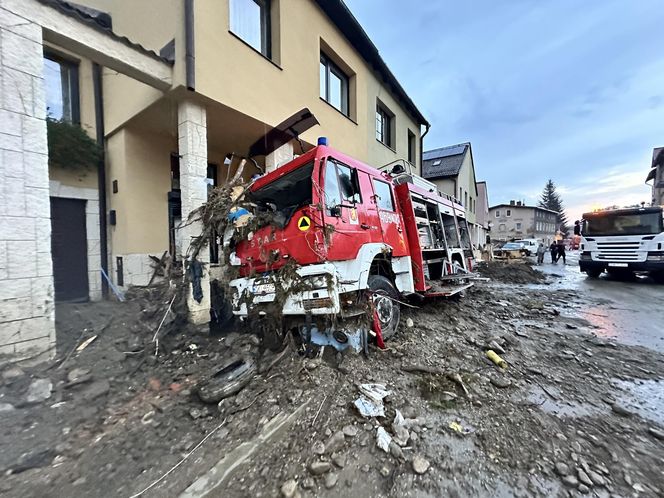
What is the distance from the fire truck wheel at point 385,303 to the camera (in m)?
4.29

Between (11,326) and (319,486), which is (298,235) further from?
(11,326)

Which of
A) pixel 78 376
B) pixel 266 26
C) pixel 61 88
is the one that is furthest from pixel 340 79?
pixel 78 376

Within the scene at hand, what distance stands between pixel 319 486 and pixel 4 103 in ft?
16.8

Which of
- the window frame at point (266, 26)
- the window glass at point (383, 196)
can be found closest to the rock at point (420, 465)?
the window glass at point (383, 196)

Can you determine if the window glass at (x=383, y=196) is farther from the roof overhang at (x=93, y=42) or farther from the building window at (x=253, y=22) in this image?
the building window at (x=253, y=22)

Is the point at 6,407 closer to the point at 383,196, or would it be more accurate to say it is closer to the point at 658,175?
the point at 383,196

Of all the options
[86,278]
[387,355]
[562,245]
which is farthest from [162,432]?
[562,245]

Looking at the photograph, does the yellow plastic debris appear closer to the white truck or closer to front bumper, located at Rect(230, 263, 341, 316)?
front bumper, located at Rect(230, 263, 341, 316)

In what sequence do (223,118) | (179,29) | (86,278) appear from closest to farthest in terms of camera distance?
(179,29) < (223,118) < (86,278)

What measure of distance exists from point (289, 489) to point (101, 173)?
7384 mm

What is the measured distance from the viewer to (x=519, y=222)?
5397 cm

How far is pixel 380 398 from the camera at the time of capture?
9.71ft

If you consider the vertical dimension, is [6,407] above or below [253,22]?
below

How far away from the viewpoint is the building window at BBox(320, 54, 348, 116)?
8500 mm
